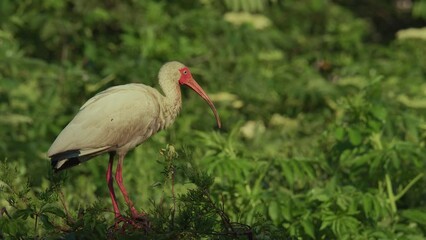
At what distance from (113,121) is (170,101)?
434 mm

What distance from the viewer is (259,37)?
1043 cm

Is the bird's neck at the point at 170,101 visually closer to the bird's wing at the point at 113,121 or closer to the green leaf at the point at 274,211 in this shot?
the bird's wing at the point at 113,121

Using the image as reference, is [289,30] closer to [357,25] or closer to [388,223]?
[357,25]

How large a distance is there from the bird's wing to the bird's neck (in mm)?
84

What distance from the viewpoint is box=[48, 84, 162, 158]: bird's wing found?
5359mm

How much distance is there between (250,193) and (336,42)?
6541 millimetres

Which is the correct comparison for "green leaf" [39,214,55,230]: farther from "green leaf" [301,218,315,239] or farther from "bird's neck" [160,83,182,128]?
"green leaf" [301,218,315,239]

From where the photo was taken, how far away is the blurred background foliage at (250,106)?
641 cm

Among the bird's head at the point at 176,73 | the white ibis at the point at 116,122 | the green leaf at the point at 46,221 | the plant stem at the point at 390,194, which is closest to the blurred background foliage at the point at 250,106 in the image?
the plant stem at the point at 390,194

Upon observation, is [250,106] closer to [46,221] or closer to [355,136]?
[355,136]


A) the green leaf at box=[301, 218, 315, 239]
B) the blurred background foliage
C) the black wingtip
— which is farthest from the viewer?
the blurred background foliage

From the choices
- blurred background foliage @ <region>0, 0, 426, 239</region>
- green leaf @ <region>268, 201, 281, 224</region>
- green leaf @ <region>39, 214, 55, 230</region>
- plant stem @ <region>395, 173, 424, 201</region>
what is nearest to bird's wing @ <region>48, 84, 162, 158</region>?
blurred background foliage @ <region>0, 0, 426, 239</region>

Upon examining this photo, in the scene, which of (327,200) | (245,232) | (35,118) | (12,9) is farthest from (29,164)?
(245,232)

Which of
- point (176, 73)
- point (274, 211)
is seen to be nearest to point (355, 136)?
point (274, 211)
